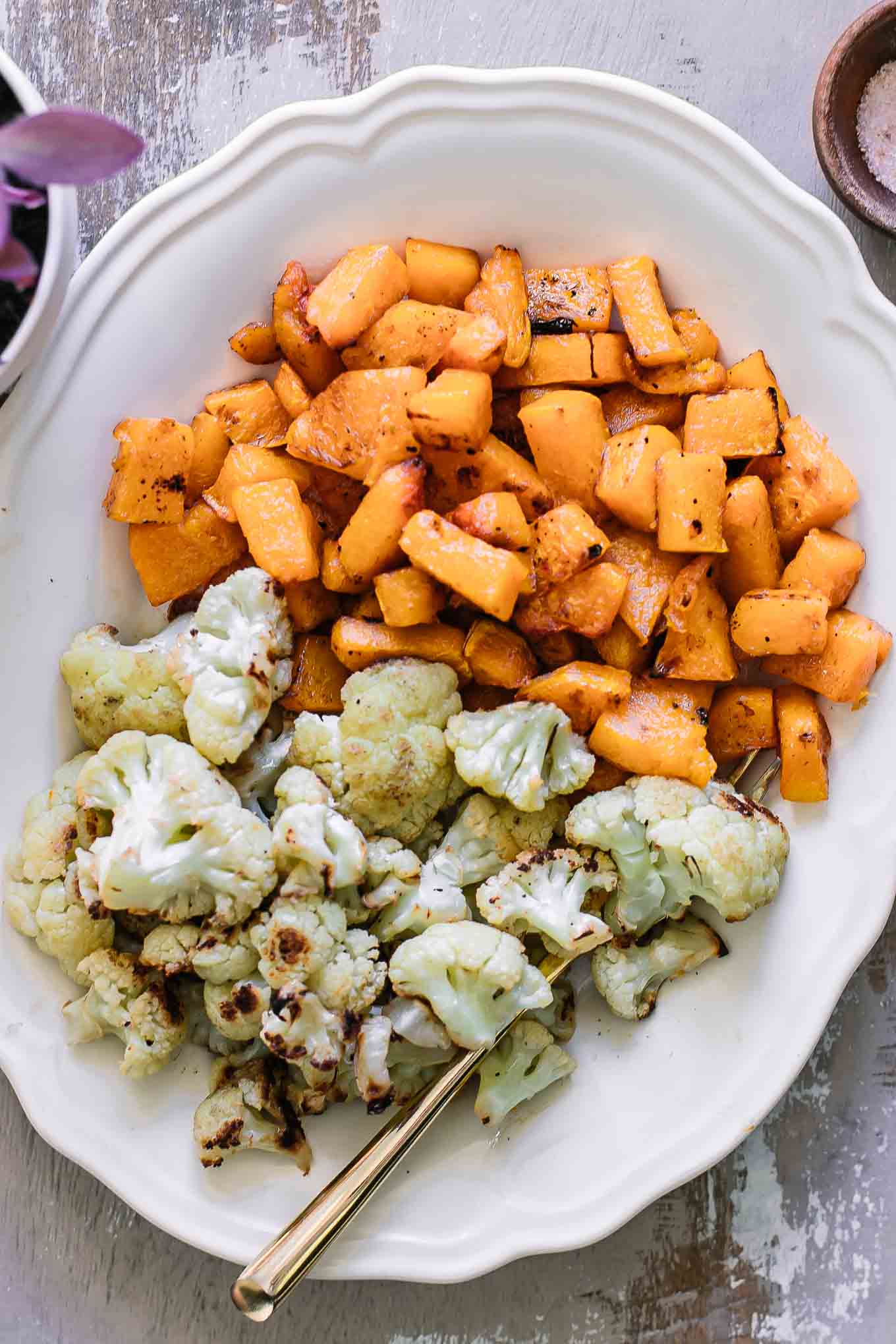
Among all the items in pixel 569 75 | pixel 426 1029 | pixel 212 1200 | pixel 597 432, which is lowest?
pixel 212 1200

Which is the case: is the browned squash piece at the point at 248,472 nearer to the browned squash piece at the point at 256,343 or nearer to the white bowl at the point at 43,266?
the browned squash piece at the point at 256,343

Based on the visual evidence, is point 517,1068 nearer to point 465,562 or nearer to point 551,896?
point 551,896

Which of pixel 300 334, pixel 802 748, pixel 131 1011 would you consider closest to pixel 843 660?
pixel 802 748

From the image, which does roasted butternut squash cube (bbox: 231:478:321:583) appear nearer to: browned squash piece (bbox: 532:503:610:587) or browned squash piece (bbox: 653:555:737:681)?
browned squash piece (bbox: 532:503:610:587)

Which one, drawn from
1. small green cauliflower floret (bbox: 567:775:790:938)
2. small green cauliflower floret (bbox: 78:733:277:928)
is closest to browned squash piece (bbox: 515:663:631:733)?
small green cauliflower floret (bbox: 567:775:790:938)

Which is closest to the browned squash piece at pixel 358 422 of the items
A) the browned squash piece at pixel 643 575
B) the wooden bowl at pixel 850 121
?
the browned squash piece at pixel 643 575

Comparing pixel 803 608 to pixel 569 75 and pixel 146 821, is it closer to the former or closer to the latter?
pixel 569 75

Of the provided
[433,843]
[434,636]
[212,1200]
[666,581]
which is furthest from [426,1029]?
[666,581]
